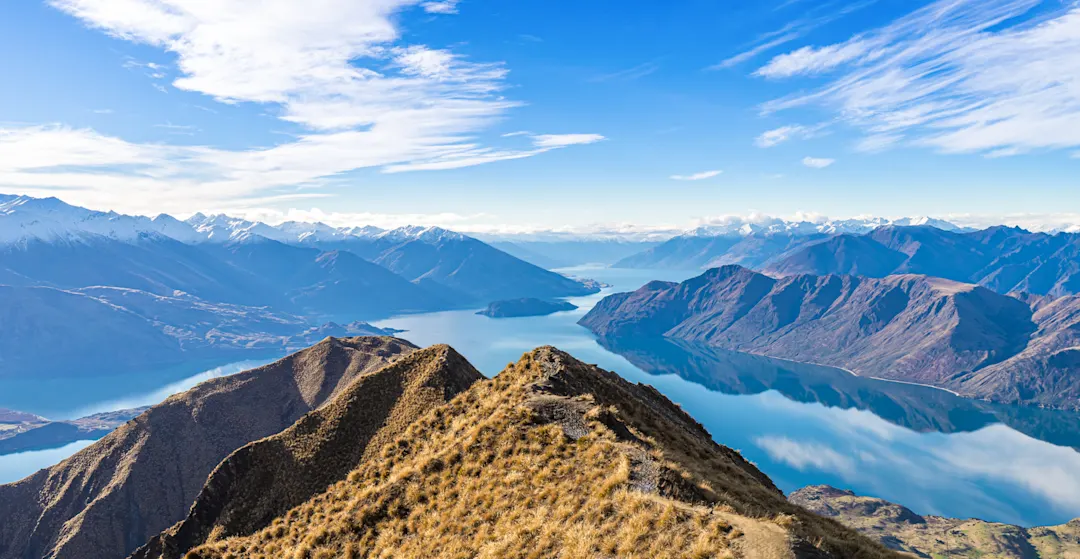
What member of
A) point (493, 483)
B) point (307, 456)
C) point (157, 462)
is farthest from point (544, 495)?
point (157, 462)

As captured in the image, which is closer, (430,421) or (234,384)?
(430,421)

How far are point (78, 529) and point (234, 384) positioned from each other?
3628cm

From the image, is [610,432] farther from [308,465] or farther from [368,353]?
[368,353]

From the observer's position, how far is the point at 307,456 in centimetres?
4547

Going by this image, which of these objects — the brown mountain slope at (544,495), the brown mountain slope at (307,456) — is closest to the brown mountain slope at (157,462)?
the brown mountain slope at (307,456)

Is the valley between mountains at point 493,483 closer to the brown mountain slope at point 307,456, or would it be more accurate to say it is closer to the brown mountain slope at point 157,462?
the brown mountain slope at point 307,456

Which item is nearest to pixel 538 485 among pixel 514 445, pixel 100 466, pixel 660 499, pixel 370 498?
pixel 514 445

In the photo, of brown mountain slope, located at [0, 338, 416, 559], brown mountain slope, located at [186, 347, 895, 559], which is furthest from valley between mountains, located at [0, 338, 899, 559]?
brown mountain slope, located at [0, 338, 416, 559]

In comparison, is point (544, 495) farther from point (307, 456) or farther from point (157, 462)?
point (157, 462)

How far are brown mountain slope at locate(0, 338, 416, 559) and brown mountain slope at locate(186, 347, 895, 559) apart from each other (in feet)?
267

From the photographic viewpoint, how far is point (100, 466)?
114m

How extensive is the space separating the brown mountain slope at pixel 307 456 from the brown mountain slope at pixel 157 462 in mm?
68149

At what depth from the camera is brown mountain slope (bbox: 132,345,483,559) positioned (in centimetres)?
4331

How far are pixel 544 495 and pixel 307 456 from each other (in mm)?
27272
